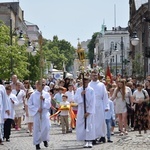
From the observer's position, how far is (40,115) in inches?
674

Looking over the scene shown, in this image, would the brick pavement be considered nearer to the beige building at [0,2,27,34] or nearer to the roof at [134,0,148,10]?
the beige building at [0,2,27,34]

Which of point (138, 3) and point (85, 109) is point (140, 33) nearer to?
point (138, 3)

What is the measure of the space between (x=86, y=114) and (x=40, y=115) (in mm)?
1237

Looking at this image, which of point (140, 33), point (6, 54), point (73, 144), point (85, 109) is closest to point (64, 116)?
point (73, 144)

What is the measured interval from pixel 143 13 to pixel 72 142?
3017 inches

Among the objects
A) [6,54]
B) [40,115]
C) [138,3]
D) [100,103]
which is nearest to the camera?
[40,115]

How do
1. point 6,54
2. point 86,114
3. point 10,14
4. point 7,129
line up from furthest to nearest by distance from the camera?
point 10,14 → point 6,54 → point 7,129 → point 86,114

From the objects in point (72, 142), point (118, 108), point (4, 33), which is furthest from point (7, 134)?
point (4, 33)

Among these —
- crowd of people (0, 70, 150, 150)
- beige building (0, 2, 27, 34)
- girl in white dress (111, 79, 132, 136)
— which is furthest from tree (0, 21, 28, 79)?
beige building (0, 2, 27, 34)

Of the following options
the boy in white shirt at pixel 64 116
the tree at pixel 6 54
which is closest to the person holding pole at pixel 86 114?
the boy in white shirt at pixel 64 116

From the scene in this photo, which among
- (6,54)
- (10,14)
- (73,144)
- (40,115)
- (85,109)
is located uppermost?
(10,14)

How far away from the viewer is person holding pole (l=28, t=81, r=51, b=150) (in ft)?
55.5

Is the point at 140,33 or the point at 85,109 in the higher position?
the point at 140,33

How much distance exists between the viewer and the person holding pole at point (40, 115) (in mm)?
16922
